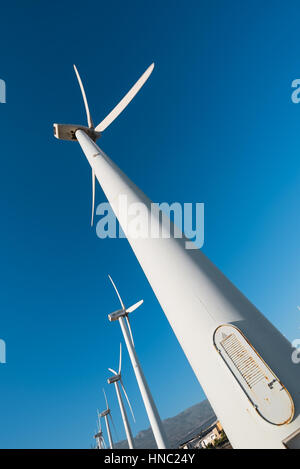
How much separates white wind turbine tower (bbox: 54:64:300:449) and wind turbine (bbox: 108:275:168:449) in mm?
21162

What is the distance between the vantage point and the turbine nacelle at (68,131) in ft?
42.5

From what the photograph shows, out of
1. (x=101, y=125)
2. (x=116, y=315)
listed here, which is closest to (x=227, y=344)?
(x=101, y=125)

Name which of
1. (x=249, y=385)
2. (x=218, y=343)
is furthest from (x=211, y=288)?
(x=249, y=385)

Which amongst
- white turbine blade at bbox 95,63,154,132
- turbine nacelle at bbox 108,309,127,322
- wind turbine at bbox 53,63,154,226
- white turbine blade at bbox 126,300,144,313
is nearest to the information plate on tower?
wind turbine at bbox 53,63,154,226

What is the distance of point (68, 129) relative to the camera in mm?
12992

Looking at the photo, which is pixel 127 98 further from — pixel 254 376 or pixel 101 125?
pixel 254 376

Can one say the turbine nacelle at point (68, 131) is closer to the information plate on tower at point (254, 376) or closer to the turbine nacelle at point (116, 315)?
the information plate on tower at point (254, 376)

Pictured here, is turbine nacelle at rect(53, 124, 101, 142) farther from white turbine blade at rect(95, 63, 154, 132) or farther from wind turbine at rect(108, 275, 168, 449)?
wind turbine at rect(108, 275, 168, 449)

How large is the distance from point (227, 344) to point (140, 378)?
2432cm

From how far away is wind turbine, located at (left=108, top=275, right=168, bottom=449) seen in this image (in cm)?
2023

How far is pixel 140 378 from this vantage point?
24625mm

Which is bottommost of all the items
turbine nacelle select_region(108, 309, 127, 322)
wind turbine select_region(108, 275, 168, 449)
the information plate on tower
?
the information plate on tower
